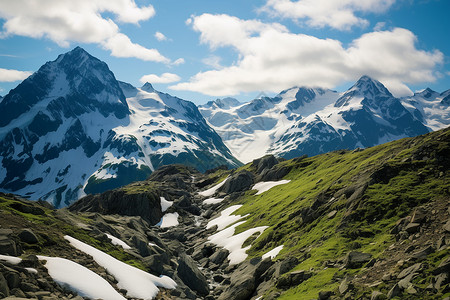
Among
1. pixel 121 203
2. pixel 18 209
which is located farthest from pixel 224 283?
pixel 121 203

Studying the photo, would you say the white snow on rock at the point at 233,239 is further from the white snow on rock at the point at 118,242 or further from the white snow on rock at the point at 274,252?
the white snow on rock at the point at 118,242

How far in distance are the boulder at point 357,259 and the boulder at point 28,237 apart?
32.0m

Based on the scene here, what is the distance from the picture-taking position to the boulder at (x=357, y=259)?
97.8ft

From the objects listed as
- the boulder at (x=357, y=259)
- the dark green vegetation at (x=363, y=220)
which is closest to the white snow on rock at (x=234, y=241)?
the dark green vegetation at (x=363, y=220)

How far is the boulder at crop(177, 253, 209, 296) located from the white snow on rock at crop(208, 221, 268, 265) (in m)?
9.98

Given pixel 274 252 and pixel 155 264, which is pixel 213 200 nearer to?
pixel 155 264

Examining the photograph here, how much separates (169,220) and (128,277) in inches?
3127

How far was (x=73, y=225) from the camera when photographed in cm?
5238

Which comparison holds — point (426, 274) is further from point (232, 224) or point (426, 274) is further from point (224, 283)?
point (232, 224)

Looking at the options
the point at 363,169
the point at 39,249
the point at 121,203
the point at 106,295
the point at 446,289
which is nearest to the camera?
the point at 446,289

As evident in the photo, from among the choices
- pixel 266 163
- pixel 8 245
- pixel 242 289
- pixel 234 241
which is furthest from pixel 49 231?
pixel 266 163

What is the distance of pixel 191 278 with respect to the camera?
52.6 metres

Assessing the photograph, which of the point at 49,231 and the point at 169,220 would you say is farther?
the point at 169,220

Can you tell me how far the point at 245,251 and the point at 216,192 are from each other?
88.9 metres
